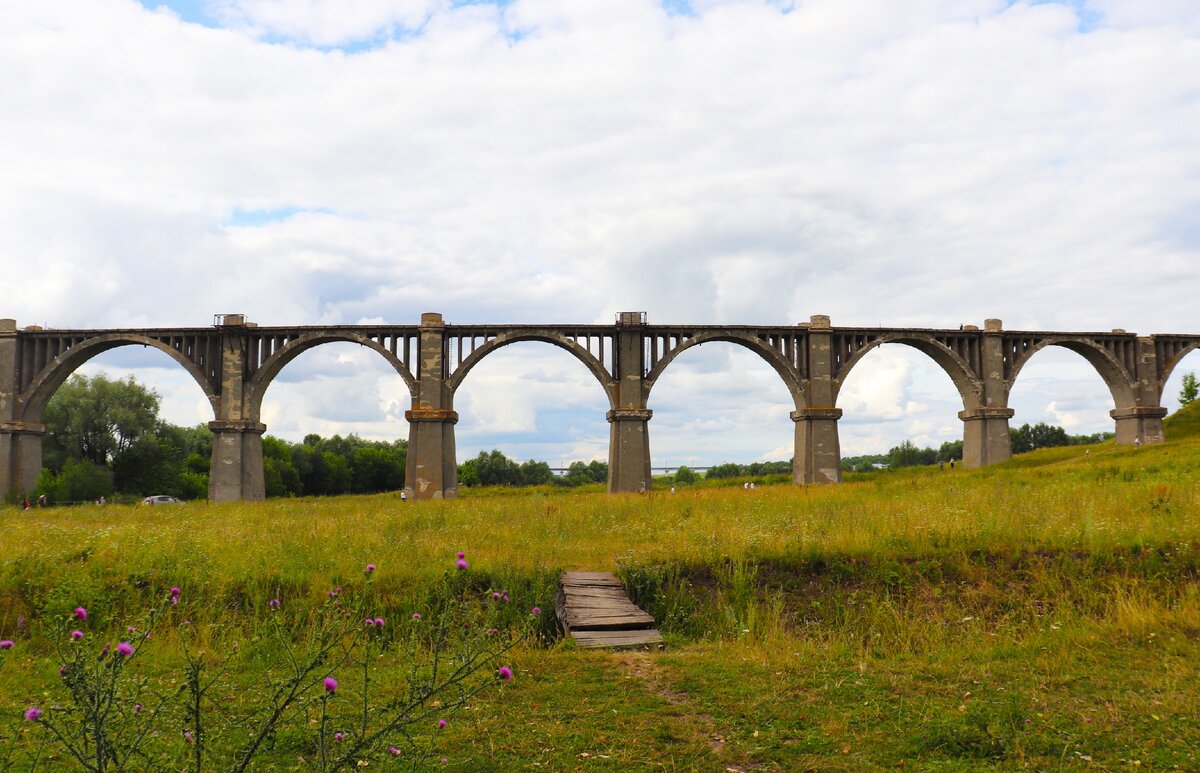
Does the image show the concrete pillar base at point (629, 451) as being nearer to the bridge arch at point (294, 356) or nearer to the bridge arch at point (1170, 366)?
the bridge arch at point (294, 356)

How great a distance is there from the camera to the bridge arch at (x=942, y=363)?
34.4 metres

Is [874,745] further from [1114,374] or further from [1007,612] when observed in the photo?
[1114,374]

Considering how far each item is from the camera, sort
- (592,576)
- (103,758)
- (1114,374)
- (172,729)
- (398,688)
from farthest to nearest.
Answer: (1114,374) < (592,576) < (398,688) < (172,729) < (103,758)

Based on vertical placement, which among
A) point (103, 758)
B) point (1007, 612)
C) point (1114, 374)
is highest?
point (1114, 374)

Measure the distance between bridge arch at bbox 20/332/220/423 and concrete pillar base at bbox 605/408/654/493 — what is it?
1749 centimetres

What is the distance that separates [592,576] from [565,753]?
5127 millimetres

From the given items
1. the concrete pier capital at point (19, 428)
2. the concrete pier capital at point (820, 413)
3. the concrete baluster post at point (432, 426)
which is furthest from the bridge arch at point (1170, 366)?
the concrete pier capital at point (19, 428)

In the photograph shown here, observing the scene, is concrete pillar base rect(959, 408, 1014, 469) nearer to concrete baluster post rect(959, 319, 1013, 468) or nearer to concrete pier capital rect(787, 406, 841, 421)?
concrete baluster post rect(959, 319, 1013, 468)

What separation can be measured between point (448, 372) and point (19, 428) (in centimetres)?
1939

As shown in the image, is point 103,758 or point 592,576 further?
point 592,576

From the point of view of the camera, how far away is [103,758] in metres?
2.74

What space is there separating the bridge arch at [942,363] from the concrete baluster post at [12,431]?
36.5 m

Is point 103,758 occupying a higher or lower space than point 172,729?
higher

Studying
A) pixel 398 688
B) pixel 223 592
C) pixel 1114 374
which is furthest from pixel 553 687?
pixel 1114 374
